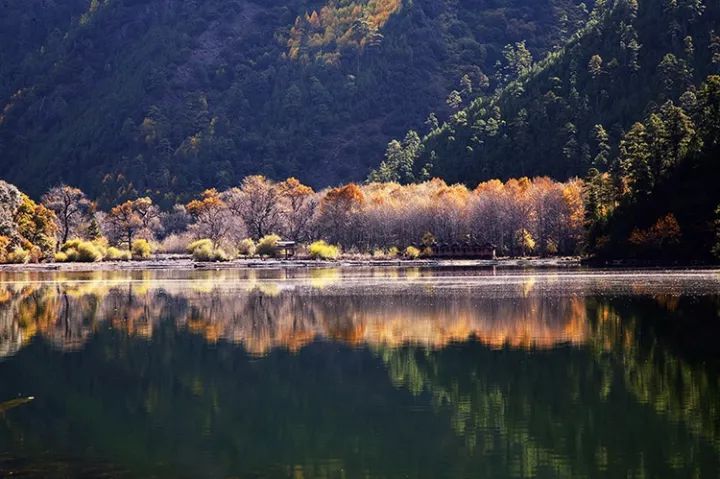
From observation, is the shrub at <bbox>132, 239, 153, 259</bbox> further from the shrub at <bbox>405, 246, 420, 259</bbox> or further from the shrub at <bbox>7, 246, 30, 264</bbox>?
the shrub at <bbox>405, 246, 420, 259</bbox>

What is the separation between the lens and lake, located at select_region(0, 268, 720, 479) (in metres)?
25.6

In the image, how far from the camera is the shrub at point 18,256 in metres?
141

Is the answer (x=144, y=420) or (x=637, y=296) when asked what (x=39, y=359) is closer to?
(x=144, y=420)

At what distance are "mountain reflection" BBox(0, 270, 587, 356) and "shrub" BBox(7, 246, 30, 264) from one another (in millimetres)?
59917

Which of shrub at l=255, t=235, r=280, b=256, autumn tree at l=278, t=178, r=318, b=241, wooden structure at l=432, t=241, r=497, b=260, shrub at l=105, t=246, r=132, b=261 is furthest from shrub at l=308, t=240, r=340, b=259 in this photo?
shrub at l=105, t=246, r=132, b=261

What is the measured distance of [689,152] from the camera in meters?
103

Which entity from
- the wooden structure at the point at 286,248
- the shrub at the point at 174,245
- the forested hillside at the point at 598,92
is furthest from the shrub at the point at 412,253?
the shrub at the point at 174,245

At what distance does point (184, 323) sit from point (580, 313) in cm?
2001

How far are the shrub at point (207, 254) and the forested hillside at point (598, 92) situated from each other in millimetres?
51837

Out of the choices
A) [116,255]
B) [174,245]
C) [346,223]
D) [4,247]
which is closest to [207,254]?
[116,255]

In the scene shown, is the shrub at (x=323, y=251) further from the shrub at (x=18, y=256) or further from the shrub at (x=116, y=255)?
the shrub at (x=18, y=256)

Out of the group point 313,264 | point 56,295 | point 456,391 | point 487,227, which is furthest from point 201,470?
point 487,227

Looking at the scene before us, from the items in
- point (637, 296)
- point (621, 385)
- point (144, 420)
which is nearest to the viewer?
point (144, 420)

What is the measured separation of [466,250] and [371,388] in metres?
114
